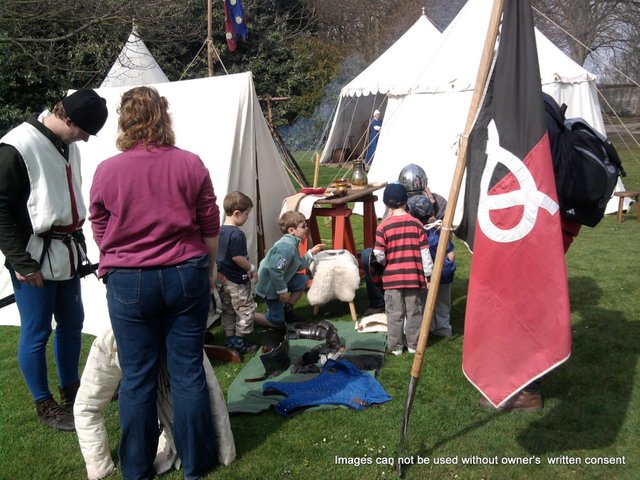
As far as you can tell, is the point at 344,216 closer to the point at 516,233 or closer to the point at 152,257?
the point at 516,233

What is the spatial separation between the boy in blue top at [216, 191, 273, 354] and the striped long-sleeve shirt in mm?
1049

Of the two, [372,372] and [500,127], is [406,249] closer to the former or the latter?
[372,372]

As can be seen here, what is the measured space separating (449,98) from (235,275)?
5.44 meters

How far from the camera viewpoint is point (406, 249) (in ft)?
14.6

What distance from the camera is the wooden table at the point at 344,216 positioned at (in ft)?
18.9

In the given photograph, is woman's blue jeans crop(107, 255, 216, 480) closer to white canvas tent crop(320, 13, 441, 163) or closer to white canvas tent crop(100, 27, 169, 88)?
white canvas tent crop(100, 27, 169, 88)

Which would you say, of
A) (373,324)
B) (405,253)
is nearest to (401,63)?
(373,324)

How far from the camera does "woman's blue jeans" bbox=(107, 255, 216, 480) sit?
101 inches

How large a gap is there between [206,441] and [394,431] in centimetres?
106

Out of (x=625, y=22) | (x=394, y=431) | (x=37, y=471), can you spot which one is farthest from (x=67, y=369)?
(x=625, y=22)

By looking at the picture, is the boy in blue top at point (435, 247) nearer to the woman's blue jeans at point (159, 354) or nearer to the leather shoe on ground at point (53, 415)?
the woman's blue jeans at point (159, 354)

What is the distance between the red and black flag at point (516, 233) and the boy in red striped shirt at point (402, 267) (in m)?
1.60

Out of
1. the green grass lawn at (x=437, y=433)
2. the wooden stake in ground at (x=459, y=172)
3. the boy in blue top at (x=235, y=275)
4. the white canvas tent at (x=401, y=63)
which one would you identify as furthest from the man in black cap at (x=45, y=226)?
the white canvas tent at (x=401, y=63)

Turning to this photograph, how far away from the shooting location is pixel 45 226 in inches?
124
